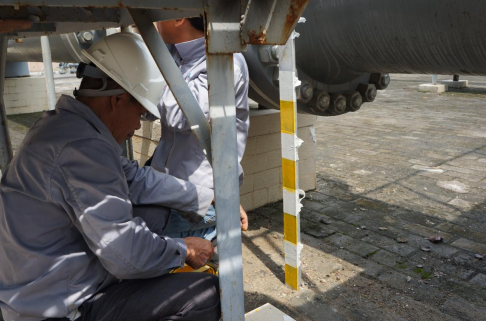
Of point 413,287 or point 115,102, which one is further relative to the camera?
point 413,287

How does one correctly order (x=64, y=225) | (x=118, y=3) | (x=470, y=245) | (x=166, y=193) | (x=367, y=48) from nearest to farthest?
(x=118, y=3) → (x=64, y=225) → (x=166, y=193) → (x=367, y=48) → (x=470, y=245)

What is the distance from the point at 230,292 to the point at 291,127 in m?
1.47

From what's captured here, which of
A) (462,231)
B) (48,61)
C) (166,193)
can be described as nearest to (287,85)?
(166,193)

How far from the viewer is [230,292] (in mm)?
1738

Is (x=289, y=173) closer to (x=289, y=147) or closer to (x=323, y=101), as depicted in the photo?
(x=289, y=147)

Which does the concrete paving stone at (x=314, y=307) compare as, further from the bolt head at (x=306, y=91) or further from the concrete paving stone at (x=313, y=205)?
the concrete paving stone at (x=313, y=205)

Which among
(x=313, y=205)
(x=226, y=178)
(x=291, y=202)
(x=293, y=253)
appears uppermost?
(x=226, y=178)

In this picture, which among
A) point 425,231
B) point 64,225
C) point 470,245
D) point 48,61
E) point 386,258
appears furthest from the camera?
point 48,61

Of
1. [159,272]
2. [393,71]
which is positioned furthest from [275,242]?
→ [159,272]

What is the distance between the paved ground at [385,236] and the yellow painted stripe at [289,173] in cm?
76

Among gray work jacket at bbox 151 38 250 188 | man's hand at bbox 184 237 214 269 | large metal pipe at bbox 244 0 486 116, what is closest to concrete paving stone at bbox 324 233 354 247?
large metal pipe at bbox 244 0 486 116

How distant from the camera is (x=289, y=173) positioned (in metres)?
3.10

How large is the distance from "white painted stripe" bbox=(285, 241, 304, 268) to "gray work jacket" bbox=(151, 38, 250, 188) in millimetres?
799

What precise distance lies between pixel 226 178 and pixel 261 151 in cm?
285
